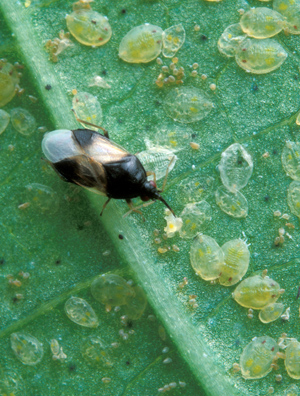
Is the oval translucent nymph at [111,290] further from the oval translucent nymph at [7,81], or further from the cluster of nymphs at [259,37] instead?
the cluster of nymphs at [259,37]

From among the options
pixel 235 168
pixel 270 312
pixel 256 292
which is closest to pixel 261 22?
pixel 235 168

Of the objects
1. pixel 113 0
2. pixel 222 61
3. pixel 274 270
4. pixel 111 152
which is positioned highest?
pixel 113 0

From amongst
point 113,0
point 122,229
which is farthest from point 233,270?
point 113,0

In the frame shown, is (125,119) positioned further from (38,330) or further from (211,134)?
(38,330)

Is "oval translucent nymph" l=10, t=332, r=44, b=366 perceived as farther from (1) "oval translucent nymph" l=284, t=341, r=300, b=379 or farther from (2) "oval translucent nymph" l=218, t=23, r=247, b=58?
(2) "oval translucent nymph" l=218, t=23, r=247, b=58

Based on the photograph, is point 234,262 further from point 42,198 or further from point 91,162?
point 42,198

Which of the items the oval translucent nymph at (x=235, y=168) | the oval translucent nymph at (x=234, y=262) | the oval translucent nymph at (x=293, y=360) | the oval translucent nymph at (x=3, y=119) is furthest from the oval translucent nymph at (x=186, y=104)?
the oval translucent nymph at (x=293, y=360)
